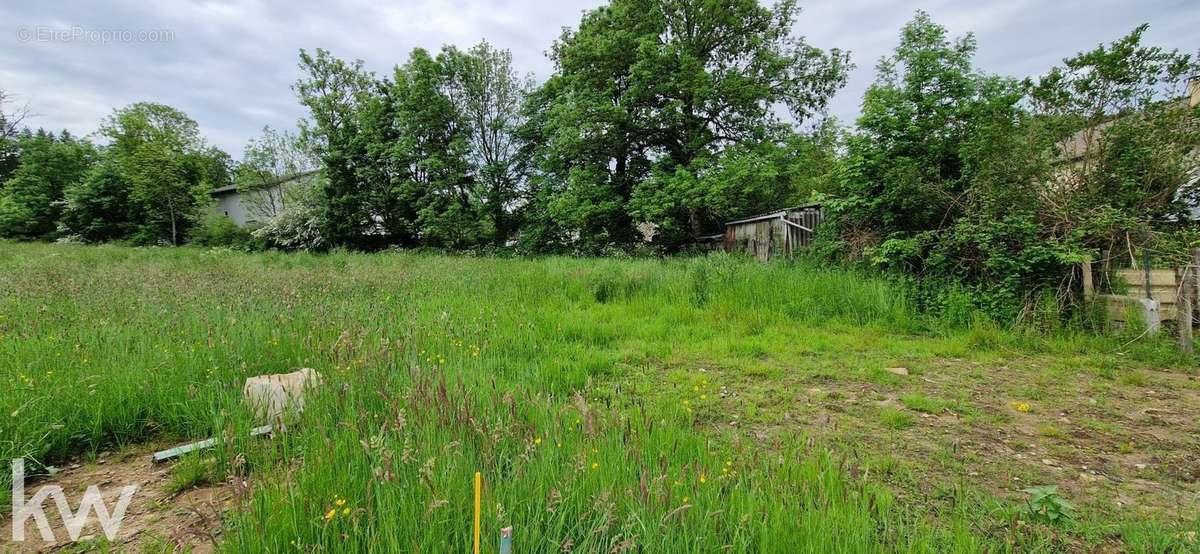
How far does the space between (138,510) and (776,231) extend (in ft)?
44.8

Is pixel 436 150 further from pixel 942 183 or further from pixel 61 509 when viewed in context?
pixel 61 509

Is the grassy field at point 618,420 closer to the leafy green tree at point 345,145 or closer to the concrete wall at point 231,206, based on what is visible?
the leafy green tree at point 345,145

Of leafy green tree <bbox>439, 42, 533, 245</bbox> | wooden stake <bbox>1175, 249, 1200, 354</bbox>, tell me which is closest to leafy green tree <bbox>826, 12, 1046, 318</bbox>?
wooden stake <bbox>1175, 249, 1200, 354</bbox>

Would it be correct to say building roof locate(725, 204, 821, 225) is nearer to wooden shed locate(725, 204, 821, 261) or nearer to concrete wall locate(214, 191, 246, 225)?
wooden shed locate(725, 204, 821, 261)

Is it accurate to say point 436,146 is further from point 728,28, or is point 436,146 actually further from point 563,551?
point 563,551

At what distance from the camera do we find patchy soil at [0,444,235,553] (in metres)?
1.74

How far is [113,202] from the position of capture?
29.4 metres

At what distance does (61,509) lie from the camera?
206 centimetres

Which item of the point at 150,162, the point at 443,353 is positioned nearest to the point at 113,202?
the point at 150,162

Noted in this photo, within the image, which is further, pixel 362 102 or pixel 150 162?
pixel 150 162

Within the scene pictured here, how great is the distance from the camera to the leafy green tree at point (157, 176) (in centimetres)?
2870

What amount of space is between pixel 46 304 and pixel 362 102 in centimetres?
2109

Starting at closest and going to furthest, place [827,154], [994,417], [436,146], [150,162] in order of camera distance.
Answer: [994,417] < [827,154] < [436,146] < [150,162]

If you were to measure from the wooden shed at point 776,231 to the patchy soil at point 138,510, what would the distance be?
36.0ft
